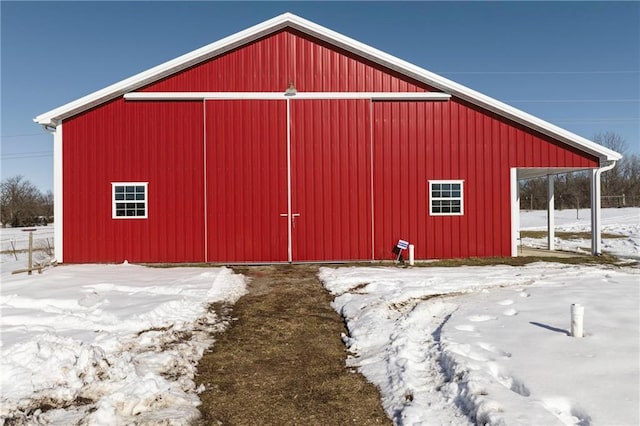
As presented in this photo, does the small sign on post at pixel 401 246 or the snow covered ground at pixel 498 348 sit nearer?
the snow covered ground at pixel 498 348

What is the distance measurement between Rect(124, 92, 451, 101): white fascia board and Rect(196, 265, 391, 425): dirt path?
23.0 feet

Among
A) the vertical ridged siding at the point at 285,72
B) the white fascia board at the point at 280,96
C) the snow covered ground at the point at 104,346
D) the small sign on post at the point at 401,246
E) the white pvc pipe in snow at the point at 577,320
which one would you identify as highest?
the vertical ridged siding at the point at 285,72

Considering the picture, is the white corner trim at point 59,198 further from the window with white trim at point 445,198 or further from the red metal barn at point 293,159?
the window with white trim at point 445,198

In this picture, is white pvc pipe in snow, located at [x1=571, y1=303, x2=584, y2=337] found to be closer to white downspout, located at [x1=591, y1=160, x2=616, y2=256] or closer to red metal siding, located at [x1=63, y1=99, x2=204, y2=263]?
white downspout, located at [x1=591, y1=160, x2=616, y2=256]

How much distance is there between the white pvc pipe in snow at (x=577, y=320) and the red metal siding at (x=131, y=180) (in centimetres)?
999

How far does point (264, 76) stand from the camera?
12977mm

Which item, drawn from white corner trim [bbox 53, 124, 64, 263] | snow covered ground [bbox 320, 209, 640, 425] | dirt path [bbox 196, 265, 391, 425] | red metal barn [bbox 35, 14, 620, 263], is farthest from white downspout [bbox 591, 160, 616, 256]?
white corner trim [bbox 53, 124, 64, 263]

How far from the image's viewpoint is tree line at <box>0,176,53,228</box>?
42.9 meters

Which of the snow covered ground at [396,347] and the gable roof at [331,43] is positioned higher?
the gable roof at [331,43]

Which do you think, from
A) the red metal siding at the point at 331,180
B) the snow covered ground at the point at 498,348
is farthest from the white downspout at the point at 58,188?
the snow covered ground at the point at 498,348

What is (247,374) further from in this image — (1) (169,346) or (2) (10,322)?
(2) (10,322)

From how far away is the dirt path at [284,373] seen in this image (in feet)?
12.8

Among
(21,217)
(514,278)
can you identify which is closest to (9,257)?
(514,278)

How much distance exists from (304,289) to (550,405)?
19.9ft
